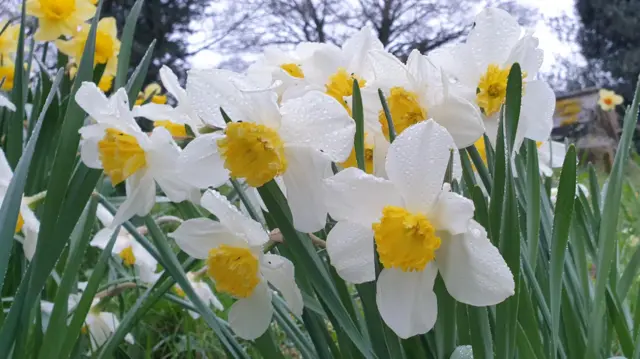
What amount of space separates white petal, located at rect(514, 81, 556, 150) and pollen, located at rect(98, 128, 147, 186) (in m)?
0.36

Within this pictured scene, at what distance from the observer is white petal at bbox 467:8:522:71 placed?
0.60 m

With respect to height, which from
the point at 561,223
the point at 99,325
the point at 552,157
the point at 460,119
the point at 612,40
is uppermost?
the point at 460,119

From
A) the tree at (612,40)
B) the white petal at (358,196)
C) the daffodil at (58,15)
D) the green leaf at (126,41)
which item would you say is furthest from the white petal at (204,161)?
the tree at (612,40)

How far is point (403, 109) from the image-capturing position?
21.1 inches

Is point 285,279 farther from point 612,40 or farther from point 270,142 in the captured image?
point 612,40

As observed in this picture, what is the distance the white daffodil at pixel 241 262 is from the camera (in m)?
0.56

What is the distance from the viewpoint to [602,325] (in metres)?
0.67

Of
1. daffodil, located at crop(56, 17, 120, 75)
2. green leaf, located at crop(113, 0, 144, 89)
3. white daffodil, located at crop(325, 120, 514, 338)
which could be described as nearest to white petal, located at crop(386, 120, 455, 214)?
white daffodil, located at crop(325, 120, 514, 338)

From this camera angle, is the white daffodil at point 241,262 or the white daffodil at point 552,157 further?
the white daffodil at point 552,157

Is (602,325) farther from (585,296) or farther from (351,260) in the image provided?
(351,260)

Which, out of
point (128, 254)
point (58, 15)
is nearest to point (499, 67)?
point (128, 254)

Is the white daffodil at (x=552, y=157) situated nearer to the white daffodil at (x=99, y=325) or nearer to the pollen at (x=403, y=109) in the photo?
the pollen at (x=403, y=109)

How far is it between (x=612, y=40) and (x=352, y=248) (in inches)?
515

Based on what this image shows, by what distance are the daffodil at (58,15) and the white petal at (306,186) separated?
1.09m
